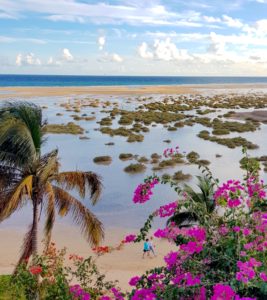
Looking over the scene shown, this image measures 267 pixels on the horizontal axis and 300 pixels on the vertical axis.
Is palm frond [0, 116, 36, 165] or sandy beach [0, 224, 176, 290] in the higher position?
palm frond [0, 116, 36, 165]

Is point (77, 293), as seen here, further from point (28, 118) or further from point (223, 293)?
point (28, 118)

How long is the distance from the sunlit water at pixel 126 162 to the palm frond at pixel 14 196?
763 centimetres

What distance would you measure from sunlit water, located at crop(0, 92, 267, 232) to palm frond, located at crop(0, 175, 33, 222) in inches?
300

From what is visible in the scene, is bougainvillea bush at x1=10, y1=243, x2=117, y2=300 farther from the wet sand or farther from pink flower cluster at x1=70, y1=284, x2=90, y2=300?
the wet sand

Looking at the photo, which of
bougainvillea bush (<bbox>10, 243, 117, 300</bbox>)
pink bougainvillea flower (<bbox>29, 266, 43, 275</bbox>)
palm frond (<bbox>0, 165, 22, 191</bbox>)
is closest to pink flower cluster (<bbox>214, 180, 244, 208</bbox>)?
bougainvillea bush (<bbox>10, 243, 117, 300</bbox>)

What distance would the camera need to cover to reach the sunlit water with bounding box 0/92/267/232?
82.5ft

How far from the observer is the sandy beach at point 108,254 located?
1738cm

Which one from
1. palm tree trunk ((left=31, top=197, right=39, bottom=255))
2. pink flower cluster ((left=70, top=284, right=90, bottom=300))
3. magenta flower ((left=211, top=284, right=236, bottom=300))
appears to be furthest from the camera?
palm tree trunk ((left=31, top=197, right=39, bottom=255))

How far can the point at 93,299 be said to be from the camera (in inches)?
451

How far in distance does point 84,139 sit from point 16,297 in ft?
123

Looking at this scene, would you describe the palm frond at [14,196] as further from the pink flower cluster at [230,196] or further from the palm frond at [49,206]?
the pink flower cluster at [230,196]

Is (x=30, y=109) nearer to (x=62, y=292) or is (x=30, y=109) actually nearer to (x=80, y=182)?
(x=80, y=182)

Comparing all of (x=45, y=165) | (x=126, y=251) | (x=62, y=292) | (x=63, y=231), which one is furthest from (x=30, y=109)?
(x=63, y=231)

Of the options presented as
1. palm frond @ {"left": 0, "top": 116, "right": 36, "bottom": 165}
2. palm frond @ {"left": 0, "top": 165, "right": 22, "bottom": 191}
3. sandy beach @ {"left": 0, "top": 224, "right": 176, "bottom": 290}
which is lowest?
sandy beach @ {"left": 0, "top": 224, "right": 176, "bottom": 290}
